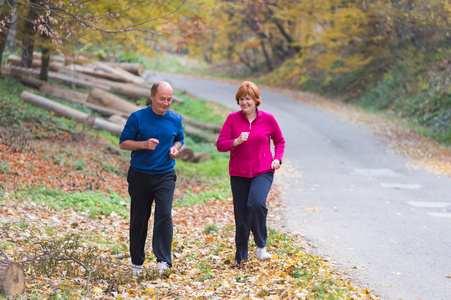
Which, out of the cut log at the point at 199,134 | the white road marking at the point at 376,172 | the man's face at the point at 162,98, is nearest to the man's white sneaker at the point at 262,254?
the man's face at the point at 162,98

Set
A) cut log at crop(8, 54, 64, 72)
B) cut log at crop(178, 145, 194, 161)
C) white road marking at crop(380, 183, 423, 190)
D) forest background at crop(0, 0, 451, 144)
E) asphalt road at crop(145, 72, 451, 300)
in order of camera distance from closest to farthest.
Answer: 1. asphalt road at crop(145, 72, 451, 300)
2. white road marking at crop(380, 183, 423, 190)
3. cut log at crop(178, 145, 194, 161)
4. forest background at crop(0, 0, 451, 144)
5. cut log at crop(8, 54, 64, 72)

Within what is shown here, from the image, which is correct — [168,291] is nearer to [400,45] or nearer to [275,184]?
[275,184]

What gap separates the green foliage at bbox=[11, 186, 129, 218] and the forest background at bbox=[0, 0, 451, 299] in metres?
0.03

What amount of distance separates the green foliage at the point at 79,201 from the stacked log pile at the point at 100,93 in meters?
2.34

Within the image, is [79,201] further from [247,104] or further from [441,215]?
[441,215]

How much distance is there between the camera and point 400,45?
2841 centimetres

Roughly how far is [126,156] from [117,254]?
22.7 feet

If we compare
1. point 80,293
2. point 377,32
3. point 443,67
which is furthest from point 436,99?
point 80,293

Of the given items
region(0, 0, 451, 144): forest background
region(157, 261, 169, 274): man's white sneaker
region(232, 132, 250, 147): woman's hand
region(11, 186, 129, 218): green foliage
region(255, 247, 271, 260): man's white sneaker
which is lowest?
region(11, 186, 129, 218): green foliage

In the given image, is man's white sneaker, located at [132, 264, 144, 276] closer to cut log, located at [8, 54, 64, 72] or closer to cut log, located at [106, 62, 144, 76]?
cut log, located at [8, 54, 64, 72]

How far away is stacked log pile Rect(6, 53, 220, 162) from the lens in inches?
590

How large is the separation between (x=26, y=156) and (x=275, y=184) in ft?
18.3

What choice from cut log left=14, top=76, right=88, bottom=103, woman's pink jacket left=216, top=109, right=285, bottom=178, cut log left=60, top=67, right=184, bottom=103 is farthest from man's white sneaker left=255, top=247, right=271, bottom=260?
cut log left=60, top=67, right=184, bottom=103

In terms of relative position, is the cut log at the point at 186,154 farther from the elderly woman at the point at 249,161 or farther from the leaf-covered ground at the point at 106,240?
the elderly woman at the point at 249,161
